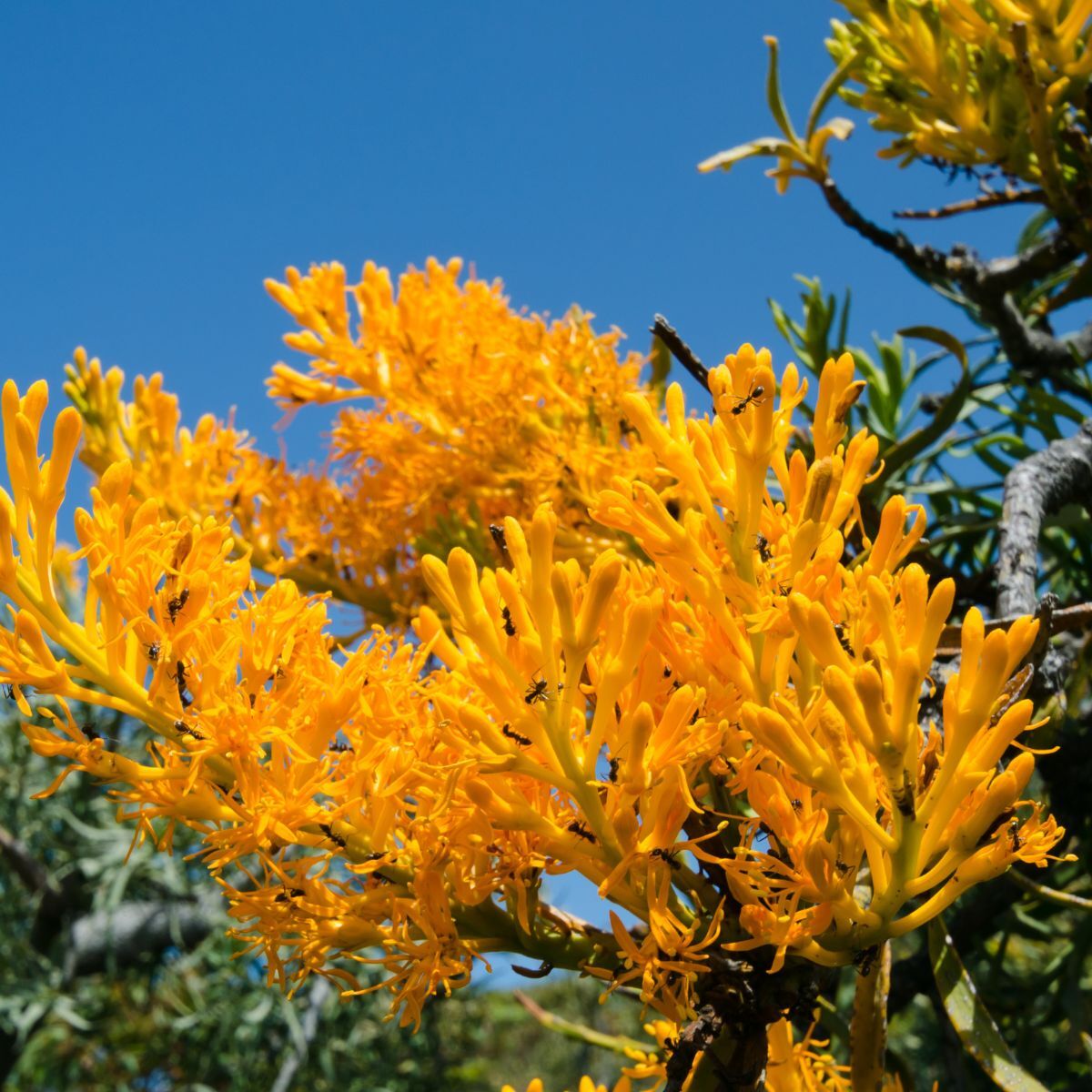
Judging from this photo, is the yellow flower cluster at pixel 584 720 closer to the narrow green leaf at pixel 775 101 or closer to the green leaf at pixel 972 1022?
the green leaf at pixel 972 1022

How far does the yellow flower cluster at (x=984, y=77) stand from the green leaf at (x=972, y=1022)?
1177 mm

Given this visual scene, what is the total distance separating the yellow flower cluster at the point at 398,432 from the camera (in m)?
1.72

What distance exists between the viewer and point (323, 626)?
0.97 metres

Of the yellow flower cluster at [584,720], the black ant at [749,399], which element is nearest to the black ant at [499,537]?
the yellow flower cluster at [584,720]

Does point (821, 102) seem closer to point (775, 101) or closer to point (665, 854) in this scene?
point (775, 101)

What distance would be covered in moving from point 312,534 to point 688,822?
1136mm

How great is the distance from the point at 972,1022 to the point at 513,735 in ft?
1.98

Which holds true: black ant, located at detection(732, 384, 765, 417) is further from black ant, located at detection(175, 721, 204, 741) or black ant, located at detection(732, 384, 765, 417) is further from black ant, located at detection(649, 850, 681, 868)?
black ant, located at detection(175, 721, 204, 741)

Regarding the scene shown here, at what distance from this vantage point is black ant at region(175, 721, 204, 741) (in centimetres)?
90

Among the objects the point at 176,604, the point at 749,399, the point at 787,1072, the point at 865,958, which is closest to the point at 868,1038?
the point at 787,1072

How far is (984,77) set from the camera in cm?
181

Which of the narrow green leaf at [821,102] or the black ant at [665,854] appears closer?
the black ant at [665,854]

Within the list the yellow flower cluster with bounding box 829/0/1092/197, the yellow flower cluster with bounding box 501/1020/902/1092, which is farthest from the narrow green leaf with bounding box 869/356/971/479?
the yellow flower cluster with bounding box 501/1020/902/1092

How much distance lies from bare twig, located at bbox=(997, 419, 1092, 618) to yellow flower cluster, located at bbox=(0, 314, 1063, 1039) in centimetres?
33
